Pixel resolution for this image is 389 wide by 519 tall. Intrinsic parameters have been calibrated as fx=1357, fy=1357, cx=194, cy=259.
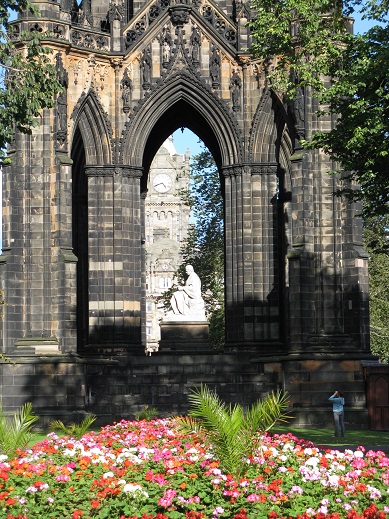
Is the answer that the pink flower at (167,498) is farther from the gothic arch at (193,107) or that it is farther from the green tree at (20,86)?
the gothic arch at (193,107)

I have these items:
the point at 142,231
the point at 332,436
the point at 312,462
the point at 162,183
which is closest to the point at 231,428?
the point at 312,462

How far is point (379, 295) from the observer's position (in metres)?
67.4

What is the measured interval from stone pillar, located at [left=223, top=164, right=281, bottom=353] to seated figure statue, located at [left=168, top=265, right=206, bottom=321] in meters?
1.73

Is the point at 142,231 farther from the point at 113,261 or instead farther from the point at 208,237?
the point at 208,237

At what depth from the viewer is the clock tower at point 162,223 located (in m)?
118

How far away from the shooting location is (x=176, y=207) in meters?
130

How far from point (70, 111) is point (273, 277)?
8.44 m

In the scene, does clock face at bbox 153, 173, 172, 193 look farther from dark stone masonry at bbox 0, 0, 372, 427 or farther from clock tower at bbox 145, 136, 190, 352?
dark stone masonry at bbox 0, 0, 372, 427

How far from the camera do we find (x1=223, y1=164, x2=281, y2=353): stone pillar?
43.6 m

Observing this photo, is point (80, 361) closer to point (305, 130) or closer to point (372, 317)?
point (305, 130)

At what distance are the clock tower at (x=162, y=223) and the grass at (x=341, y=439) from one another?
75.8m

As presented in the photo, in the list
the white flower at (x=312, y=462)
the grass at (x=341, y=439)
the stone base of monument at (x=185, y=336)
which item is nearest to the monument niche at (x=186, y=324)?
the stone base of monument at (x=185, y=336)

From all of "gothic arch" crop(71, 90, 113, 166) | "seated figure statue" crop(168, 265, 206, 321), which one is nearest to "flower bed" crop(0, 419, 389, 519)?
"gothic arch" crop(71, 90, 113, 166)

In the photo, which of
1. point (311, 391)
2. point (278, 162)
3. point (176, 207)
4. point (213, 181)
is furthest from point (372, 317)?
point (176, 207)
